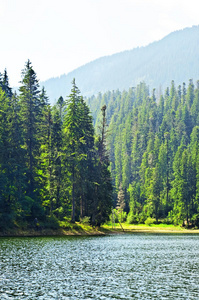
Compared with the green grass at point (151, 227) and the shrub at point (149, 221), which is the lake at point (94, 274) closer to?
the green grass at point (151, 227)

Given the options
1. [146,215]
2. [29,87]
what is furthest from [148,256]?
[146,215]

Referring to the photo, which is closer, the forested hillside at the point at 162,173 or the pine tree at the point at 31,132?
the pine tree at the point at 31,132

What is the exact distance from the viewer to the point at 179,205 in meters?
103

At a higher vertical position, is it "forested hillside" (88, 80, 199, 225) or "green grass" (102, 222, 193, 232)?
"forested hillside" (88, 80, 199, 225)

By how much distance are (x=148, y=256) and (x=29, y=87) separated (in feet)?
142

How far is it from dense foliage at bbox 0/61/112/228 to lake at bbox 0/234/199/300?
64.4 feet

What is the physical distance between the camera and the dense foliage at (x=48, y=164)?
195 ft

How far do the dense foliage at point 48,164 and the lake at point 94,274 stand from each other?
19637 mm

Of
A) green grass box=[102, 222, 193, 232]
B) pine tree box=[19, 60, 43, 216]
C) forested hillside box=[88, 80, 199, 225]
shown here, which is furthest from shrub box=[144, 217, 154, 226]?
pine tree box=[19, 60, 43, 216]

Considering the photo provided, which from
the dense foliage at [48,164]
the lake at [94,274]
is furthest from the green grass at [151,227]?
the lake at [94,274]

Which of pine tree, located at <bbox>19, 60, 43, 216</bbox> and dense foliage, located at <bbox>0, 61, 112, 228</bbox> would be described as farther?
pine tree, located at <bbox>19, 60, 43, 216</bbox>

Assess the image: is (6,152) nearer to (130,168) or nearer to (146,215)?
(146,215)

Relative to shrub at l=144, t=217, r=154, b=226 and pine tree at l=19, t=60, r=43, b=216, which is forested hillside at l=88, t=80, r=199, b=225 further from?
pine tree at l=19, t=60, r=43, b=216

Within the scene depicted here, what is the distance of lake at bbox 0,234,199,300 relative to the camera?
70.8 feet
